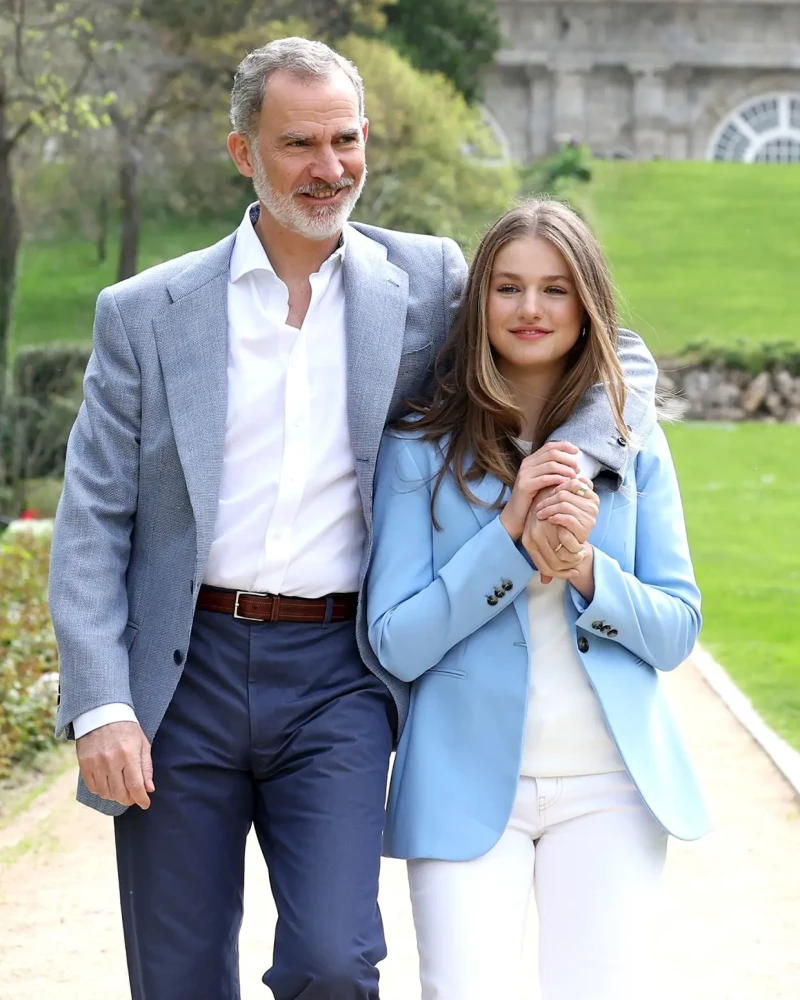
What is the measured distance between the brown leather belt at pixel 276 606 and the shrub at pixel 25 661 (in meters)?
4.04

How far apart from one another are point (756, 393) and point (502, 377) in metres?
20.0

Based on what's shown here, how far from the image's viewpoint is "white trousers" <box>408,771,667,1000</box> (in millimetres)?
2867

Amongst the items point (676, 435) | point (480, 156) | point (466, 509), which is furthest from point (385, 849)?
point (480, 156)

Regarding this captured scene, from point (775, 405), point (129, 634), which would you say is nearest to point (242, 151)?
point (129, 634)

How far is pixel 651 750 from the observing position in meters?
3.00

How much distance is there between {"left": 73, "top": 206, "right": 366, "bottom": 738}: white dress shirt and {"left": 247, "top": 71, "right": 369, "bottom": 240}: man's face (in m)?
0.17

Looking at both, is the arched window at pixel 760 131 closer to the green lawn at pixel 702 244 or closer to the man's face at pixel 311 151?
the green lawn at pixel 702 244

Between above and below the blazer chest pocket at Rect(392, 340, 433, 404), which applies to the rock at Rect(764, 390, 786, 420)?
below

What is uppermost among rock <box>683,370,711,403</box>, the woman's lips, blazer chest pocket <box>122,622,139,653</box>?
the woman's lips

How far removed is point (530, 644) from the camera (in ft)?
9.96

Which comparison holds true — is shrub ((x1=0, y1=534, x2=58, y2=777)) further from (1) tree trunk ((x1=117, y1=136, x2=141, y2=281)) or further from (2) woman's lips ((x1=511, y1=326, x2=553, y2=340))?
(1) tree trunk ((x1=117, y1=136, x2=141, y2=281))

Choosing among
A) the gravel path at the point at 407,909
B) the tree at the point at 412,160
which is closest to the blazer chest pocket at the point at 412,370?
the gravel path at the point at 407,909

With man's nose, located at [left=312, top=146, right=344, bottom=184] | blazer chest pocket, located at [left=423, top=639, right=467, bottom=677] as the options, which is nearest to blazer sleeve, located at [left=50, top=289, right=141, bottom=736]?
man's nose, located at [left=312, top=146, right=344, bottom=184]

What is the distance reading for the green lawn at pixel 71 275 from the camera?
28.7m
